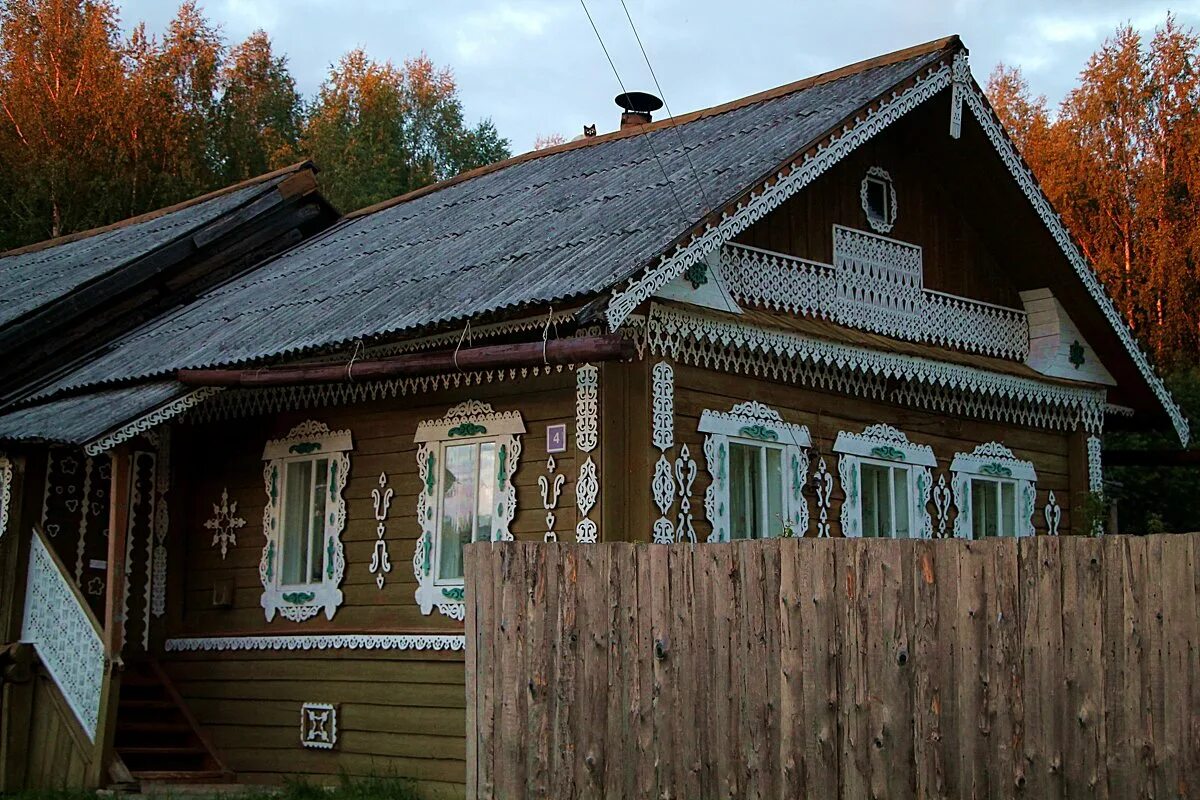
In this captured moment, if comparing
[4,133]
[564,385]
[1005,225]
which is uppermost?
[4,133]

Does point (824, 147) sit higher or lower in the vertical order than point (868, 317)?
higher

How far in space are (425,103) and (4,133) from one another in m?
15.7

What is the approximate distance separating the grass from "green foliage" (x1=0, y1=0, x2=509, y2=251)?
22.6 meters

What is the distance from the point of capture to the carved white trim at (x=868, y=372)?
1145cm

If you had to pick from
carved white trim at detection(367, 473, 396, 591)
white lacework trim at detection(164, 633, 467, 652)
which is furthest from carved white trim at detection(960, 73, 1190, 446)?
white lacework trim at detection(164, 633, 467, 652)

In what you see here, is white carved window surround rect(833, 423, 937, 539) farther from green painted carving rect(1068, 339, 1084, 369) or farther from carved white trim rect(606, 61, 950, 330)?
carved white trim rect(606, 61, 950, 330)

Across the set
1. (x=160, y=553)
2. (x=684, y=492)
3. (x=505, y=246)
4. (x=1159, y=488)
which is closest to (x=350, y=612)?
(x=160, y=553)

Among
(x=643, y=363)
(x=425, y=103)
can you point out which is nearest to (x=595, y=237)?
(x=643, y=363)

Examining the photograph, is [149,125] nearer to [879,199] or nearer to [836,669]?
[879,199]

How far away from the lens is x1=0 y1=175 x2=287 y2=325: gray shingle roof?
1689cm

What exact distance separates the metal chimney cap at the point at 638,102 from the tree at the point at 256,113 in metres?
22.5

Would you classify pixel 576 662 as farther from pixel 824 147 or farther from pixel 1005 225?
pixel 1005 225

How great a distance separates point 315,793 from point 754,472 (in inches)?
163

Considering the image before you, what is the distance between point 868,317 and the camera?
13.4 metres
